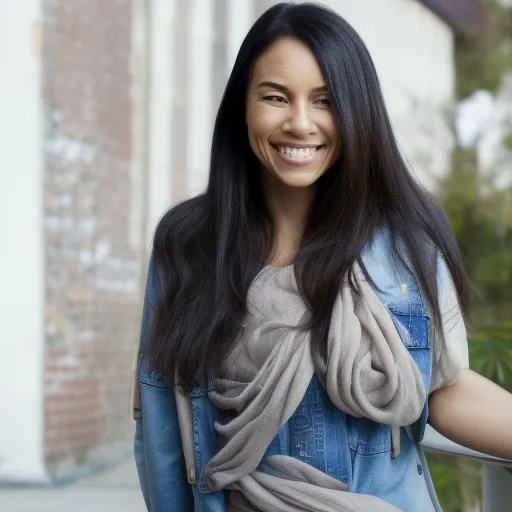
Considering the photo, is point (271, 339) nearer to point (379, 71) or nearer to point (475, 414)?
point (475, 414)

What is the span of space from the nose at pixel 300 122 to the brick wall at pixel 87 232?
130 inches

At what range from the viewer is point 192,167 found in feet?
17.7

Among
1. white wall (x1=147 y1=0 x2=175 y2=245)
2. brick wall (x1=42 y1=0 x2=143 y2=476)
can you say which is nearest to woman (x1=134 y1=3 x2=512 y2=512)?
brick wall (x1=42 y1=0 x2=143 y2=476)

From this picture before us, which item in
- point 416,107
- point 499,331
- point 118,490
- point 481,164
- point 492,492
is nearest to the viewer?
point 492,492

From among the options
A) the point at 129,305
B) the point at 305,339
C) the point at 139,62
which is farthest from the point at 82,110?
the point at 305,339

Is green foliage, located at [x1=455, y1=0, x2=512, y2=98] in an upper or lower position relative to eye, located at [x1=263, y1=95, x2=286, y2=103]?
upper

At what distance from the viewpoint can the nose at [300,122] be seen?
1.59 m

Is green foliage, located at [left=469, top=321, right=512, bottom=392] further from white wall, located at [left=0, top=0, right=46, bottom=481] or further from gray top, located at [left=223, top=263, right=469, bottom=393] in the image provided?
white wall, located at [left=0, top=0, right=46, bottom=481]

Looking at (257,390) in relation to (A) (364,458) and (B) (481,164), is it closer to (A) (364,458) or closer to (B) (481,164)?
(A) (364,458)

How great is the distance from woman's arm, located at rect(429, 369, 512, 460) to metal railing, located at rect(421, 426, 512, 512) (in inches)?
3.9

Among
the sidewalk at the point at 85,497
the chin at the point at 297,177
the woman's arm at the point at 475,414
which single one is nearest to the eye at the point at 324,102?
the chin at the point at 297,177

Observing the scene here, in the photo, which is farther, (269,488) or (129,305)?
(129,305)

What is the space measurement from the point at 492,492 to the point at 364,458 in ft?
1.41

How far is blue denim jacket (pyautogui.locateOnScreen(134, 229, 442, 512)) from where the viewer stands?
62.5 inches
